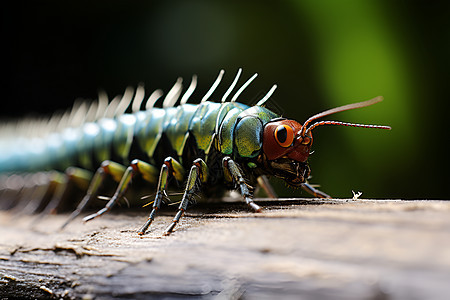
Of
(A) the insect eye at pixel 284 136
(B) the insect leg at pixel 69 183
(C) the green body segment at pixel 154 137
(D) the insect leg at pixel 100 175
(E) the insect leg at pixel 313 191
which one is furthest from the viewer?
(B) the insect leg at pixel 69 183

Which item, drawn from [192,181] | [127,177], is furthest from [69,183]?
[192,181]

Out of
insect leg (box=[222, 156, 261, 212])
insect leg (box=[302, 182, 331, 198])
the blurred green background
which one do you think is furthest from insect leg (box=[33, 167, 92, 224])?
insect leg (box=[302, 182, 331, 198])

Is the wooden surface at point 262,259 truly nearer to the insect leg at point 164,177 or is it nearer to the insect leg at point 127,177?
the insect leg at point 164,177

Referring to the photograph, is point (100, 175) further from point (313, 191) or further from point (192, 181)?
point (313, 191)

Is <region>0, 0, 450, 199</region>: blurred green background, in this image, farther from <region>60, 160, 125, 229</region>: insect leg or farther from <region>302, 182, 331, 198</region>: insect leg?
<region>60, 160, 125, 229</region>: insect leg

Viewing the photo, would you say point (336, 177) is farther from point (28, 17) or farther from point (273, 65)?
point (28, 17)

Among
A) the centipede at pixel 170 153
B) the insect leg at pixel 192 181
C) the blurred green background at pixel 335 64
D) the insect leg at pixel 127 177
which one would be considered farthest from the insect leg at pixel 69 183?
the insect leg at pixel 192 181

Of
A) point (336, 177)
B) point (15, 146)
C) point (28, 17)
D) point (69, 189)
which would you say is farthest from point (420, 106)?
point (28, 17)
